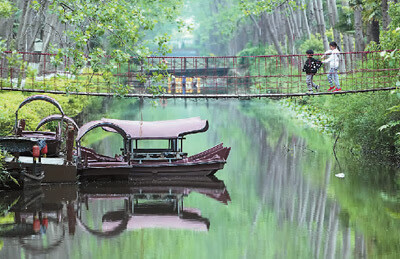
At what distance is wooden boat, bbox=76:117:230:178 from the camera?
21938 millimetres

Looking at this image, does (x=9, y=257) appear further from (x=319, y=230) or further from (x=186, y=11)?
(x=186, y=11)

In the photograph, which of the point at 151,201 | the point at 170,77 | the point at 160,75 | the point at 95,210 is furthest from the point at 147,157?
the point at 95,210

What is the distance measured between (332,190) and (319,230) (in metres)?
4.72

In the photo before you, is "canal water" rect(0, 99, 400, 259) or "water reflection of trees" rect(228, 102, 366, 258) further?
"water reflection of trees" rect(228, 102, 366, 258)

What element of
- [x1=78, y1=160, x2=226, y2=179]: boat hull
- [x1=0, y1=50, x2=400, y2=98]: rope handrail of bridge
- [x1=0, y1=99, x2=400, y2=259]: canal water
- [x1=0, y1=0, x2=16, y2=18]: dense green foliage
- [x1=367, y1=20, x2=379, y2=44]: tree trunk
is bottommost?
[x1=0, y1=99, x2=400, y2=259]: canal water

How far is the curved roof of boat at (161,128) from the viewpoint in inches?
914

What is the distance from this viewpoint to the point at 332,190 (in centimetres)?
2070

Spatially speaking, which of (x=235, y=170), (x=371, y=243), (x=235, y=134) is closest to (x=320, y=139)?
(x=235, y=134)

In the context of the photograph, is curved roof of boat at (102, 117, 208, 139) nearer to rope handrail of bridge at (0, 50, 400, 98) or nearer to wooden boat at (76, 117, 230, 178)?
wooden boat at (76, 117, 230, 178)

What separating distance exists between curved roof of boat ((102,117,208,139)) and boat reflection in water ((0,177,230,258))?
149 centimetres

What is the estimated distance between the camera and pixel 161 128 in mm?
23672

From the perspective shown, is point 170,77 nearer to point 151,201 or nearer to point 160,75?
point 160,75

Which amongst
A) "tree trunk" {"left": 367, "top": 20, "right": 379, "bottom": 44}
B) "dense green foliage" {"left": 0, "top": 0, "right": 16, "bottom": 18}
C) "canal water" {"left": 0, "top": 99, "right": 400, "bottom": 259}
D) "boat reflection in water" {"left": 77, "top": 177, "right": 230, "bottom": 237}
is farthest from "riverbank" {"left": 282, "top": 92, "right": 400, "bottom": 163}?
"dense green foliage" {"left": 0, "top": 0, "right": 16, "bottom": 18}

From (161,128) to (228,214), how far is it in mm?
6316
